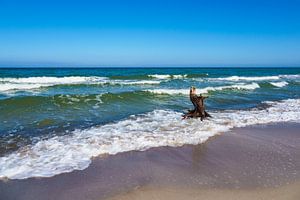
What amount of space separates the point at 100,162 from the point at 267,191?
3.40 meters

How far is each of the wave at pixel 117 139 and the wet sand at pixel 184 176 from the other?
0.46m

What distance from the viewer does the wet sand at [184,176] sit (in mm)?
5492

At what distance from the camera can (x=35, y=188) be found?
5.83 metres

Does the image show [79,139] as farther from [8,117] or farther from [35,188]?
[8,117]

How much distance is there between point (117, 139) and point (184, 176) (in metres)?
3.31

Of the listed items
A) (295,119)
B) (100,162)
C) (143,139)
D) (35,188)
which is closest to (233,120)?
(295,119)

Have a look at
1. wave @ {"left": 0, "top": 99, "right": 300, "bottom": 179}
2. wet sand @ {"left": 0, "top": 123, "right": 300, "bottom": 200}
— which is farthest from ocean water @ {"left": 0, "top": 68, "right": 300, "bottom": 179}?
wet sand @ {"left": 0, "top": 123, "right": 300, "bottom": 200}

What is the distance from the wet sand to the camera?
5.49 meters

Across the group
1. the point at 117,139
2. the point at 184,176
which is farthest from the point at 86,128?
the point at 184,176

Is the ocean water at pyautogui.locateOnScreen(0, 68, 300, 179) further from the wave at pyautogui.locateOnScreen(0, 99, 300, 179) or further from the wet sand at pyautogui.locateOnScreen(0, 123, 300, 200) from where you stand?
the wet sand at pyautogui.locateOnScreen(0, 123, 300, 200)

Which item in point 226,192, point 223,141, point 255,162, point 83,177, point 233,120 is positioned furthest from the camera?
point 233,120

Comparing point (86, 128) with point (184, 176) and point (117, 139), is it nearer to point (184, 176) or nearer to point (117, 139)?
point (117, 139)

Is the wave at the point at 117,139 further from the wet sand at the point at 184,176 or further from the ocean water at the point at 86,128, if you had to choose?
the wet sand at the point at 184,176

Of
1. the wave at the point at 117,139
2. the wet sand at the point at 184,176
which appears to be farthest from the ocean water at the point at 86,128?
the wet sand at the point at 184,176
